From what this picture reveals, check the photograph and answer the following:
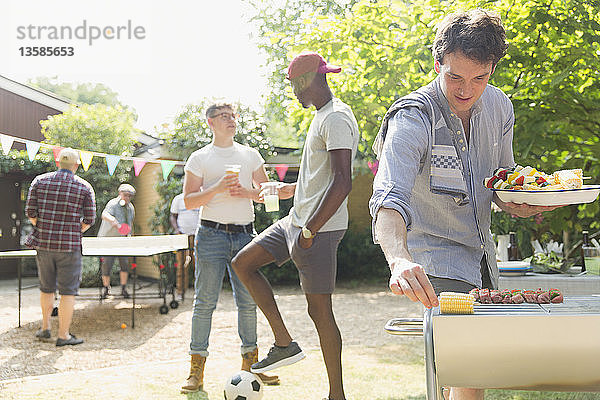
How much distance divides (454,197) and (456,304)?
0.79m

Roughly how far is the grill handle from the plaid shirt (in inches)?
213

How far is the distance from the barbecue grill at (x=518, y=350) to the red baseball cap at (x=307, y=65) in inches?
93.0

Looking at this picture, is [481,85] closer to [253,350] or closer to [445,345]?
[445,345]

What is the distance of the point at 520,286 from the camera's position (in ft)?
13.6

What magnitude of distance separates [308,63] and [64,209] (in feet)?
12.5

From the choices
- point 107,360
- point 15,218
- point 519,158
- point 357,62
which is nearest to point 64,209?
point 107,360

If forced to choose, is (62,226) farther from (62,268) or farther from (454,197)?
(454,197)

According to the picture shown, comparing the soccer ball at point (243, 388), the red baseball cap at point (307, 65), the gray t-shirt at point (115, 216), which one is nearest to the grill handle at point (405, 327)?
the red baseball cap at point (307, 65)

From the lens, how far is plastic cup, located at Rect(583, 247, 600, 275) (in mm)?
4309

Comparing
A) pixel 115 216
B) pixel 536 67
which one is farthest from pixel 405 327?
pixel 115 216

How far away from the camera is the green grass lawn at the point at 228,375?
170 inches

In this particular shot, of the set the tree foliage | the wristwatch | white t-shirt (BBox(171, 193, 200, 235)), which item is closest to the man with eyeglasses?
the wristwatch

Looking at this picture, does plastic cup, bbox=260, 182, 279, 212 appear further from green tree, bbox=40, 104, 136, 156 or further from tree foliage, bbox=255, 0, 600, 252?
green tree, bbox=40, 104, 136, 156

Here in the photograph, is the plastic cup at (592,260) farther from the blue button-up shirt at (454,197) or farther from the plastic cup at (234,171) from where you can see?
the plastic cup at (234,171)
